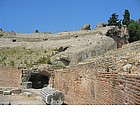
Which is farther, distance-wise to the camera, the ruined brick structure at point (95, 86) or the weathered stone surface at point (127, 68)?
the weathered stone surface at point (127, 68)

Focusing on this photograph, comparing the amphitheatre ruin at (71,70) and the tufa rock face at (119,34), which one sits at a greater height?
the tufa rock face at (119,34)

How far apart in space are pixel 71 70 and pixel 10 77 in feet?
16.3

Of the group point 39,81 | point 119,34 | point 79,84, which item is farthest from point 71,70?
point 119,34

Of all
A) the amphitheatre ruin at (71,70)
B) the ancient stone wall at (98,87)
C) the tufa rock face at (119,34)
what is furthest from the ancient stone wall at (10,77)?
the tufa rock face at (119,34)

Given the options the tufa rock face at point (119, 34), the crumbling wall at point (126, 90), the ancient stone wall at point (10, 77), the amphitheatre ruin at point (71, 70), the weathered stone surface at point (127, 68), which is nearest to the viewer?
the crumbling wall at point (126, 90)

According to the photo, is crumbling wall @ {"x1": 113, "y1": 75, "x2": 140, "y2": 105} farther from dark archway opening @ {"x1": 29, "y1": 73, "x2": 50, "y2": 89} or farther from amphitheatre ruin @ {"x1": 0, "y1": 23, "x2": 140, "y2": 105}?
dark archway opening @ {"x1": 29, "y1": 73, "x2": 50, "y2": 89}

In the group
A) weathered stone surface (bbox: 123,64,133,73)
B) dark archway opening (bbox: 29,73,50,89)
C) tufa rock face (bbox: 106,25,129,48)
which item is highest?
tufa rock face (bbox: 106,25,129,48)

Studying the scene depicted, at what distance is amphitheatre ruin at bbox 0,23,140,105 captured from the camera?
5090 millimetres

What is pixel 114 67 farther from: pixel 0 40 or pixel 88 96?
pixel 0 40

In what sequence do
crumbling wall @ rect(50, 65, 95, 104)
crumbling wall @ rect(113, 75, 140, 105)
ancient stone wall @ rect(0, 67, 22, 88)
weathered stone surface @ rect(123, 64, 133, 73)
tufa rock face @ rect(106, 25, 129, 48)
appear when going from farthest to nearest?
tufa rock face @ rect(106, 25, 129, 48)
ancient stone wall @ rect(0, 67, 22, 88)
crumbling wall @ rect(50, 65, 95, 104)
weathered stone surface @ rect(123, 64, 133, 73)
crumbling wall @ rect(113, 75, 140, 105)

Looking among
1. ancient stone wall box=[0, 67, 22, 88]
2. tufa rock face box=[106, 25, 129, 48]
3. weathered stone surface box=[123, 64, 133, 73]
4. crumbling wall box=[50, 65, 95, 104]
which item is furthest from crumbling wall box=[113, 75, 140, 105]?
tufa rock face box=[106, 25, 129, 48]

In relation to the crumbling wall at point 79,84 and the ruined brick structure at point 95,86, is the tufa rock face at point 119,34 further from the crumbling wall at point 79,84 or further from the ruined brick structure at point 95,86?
the crumbling wall at point 79,84

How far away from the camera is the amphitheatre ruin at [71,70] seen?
16.7 ft

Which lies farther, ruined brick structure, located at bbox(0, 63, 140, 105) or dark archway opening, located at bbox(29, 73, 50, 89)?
dark archway opening, located at bbox(29, 73, 50, 89)
